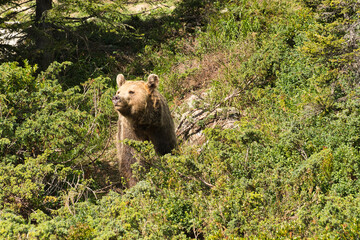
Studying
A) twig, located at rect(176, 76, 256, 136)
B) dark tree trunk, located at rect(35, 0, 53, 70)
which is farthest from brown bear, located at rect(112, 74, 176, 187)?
dark tree trunk, located at rect(35, 0, 53, 70)

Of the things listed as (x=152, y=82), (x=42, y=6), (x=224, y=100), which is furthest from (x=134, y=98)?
(x=42, y=6)

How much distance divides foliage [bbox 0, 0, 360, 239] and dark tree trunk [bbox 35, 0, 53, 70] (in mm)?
3386

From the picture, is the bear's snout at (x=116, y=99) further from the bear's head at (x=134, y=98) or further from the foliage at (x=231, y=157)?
the foliage at (x=231, y=157)

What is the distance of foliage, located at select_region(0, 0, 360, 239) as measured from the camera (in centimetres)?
458

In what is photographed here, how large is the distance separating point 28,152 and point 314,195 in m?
4.53

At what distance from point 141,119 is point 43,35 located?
5.83 m

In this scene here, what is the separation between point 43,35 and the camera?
11188 millimetres

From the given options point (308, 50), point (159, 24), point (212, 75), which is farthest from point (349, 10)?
point (159, 24)

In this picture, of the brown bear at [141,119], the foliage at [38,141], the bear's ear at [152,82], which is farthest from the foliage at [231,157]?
the bear's ear at [152,82]

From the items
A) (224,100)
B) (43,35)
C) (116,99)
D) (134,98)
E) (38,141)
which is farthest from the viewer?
(43,35)

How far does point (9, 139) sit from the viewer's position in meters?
6.67

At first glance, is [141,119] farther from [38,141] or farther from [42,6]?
[42,6]

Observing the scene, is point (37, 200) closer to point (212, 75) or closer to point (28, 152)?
point (28, 152)

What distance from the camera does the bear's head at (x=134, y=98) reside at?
256 inches
